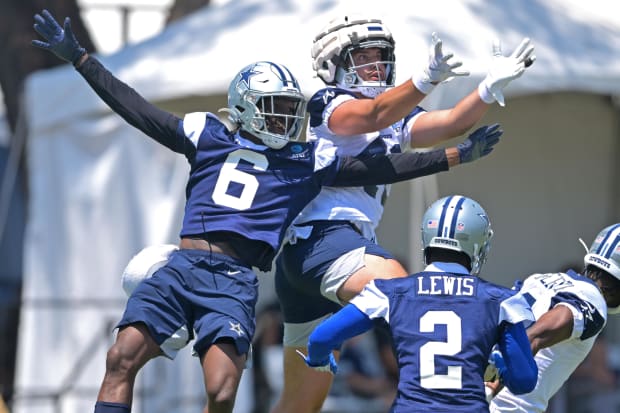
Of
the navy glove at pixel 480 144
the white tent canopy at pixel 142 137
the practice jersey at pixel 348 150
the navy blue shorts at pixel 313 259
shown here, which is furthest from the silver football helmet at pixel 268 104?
the white tent canopy at pixel 142 137

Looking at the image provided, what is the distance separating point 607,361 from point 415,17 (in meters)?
2.86

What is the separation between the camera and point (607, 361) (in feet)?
35.7

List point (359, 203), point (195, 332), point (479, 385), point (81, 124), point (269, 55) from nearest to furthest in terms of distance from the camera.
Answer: point (479, 385) → point (195, 332) → point (359, 203) → point (269, 55) → point (81, 124)

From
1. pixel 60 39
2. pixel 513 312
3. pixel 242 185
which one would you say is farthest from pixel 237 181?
pixel 513 312

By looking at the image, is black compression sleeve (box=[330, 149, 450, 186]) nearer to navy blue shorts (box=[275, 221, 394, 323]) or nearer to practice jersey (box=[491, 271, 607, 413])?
navy blue shorts (box=[275, 221, 394, 323])

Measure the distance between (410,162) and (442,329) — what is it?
123 centimetres

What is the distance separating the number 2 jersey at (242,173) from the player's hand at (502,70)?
1.11 feet

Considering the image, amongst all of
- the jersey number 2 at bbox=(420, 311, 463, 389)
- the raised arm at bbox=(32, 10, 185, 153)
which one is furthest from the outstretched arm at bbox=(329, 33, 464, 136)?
the jersey number 2 at bbox=(420, 311, 463, 389)

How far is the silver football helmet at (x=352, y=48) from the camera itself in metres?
6.60

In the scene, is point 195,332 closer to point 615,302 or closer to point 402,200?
point 615,302

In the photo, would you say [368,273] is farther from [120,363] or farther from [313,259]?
[120,363]

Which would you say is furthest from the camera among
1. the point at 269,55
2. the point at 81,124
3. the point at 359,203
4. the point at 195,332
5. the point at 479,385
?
the point at 81,124

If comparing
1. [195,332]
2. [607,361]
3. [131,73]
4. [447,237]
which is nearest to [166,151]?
[131,73]

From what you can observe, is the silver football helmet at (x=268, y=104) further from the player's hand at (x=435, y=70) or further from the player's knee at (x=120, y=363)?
the player's knee at (x=120, y=363)
